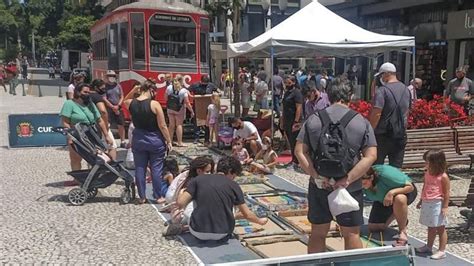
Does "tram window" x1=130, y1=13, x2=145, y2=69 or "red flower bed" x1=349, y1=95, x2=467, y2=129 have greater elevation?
"tram window" x1=130, y1=13, x2=145, y2=69

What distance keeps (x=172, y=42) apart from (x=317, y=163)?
431 inches

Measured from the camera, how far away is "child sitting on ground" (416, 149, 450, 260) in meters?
5.04

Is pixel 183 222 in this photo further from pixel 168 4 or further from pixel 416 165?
pixel 168 4

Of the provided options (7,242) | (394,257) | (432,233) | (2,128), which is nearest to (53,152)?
(2,128)

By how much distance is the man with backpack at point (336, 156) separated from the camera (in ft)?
12.3

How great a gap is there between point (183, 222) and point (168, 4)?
9.55 meters

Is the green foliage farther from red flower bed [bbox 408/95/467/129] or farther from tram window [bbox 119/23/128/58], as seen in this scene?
red flower bed [bbox 408/95/467/129]

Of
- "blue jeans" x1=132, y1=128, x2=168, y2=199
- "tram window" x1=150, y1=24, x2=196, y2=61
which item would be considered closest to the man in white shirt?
"blue jeans" x1=132, y1=128, x2=168, y2=199

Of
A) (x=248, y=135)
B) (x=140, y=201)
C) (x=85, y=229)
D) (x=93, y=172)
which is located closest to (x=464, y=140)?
(x=248, y=135)

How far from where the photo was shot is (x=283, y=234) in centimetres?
579

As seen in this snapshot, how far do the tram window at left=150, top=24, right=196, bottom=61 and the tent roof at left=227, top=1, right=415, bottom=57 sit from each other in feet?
12.1

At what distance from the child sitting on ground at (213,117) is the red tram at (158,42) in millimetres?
1871

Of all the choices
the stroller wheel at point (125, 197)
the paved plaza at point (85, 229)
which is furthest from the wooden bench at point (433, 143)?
the stroller wheel at point (125, 197)

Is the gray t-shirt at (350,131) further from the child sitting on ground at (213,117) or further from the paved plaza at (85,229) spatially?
the child sitting on ground at (213,117)
